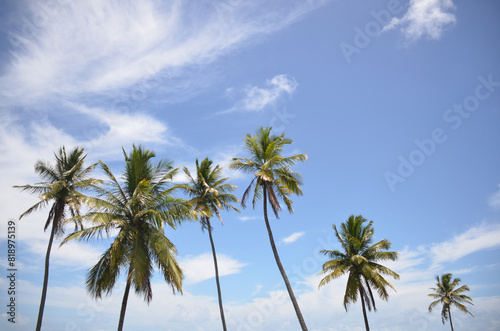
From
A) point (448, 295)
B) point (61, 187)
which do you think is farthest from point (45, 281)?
point (448, 295)

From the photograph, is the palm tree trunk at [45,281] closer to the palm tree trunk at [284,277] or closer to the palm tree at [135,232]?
the palm tree at [135,232]

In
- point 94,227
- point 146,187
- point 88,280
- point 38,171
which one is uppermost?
point 38,171

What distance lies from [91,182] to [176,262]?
25.1ft

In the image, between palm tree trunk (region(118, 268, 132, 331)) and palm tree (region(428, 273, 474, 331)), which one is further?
palm tree (region(428, 273, 474, 331))

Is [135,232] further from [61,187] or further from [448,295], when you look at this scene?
[448,295]

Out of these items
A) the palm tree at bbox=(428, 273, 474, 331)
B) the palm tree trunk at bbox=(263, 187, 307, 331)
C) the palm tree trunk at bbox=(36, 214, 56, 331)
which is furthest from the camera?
the palm tree at bbox=(428, 273, 474, 331)

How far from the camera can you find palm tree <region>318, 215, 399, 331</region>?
2589cm

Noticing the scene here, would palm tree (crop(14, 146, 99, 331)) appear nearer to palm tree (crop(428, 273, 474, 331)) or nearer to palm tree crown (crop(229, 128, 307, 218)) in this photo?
palm tree crown (crop(229, 128, 307, 218))

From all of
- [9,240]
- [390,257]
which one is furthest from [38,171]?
[390,257]

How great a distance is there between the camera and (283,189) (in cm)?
2177

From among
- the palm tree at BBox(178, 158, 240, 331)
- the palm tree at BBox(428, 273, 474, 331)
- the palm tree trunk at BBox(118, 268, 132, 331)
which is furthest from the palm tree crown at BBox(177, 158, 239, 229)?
the palm tree at BBox(428, 273, 474, 331)

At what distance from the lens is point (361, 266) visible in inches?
1042

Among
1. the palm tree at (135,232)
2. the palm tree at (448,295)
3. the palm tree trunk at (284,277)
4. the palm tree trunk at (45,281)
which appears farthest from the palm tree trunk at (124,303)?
the palm tree at (448,295)

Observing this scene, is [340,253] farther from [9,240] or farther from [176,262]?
[9,240]
